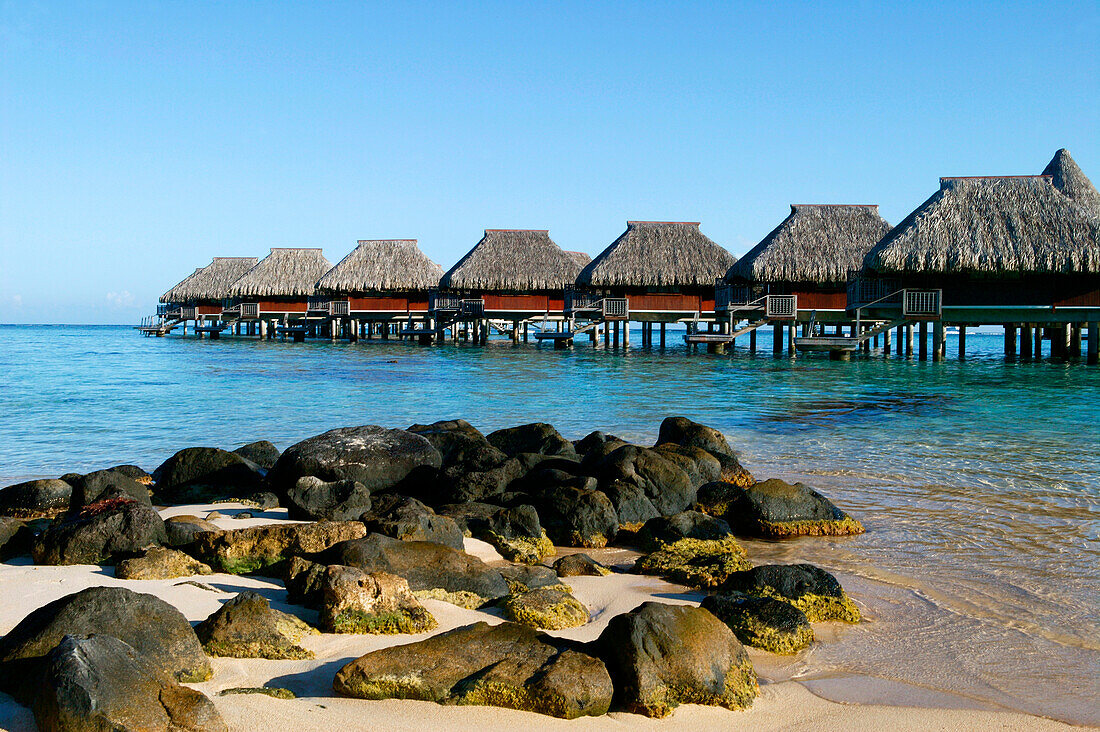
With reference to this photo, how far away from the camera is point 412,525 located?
226 inches

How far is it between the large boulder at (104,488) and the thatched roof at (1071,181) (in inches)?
1224

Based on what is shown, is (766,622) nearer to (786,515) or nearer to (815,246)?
(786,515)

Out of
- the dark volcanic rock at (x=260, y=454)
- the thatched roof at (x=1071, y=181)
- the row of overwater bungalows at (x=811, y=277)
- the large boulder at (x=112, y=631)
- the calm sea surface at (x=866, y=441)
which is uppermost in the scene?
the thatched roof at (x=1071, y=181)

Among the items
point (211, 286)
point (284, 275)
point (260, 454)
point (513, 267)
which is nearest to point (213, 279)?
point (211, 286)

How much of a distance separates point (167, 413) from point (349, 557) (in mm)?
12611

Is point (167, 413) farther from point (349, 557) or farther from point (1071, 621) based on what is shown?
point (1071, 621)

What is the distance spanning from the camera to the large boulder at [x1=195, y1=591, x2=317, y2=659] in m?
3.97

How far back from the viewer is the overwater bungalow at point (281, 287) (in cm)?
5409

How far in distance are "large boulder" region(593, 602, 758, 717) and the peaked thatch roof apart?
4468 centimetres

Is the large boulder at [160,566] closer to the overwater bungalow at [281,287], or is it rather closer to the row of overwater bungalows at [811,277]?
the row of overwater bungalows at [811,277]

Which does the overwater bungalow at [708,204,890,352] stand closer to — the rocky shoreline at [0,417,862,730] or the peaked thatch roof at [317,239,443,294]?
the peaked thatch roof at [317,239,443,294]

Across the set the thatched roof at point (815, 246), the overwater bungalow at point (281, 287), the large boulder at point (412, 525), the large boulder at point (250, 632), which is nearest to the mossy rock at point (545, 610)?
the large boulder at point (412, 525)

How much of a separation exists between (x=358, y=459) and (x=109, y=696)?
494cm

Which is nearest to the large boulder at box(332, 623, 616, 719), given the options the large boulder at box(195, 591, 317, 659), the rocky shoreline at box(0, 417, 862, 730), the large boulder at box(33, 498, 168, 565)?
the rocky shoreline at box(0, 417, 862, 730)
